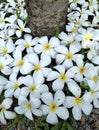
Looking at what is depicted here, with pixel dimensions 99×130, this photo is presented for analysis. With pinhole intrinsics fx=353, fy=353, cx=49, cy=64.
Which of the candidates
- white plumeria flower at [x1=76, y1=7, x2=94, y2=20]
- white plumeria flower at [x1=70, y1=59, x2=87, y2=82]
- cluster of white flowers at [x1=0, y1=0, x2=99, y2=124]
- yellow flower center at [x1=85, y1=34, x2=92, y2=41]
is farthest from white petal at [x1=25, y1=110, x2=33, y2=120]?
white plumeria flower at [x1=76, y1=7, x2=94, y2=20]

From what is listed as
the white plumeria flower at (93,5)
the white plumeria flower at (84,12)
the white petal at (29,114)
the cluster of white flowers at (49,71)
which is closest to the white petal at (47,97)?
the cluster of white flowers at (49,71)

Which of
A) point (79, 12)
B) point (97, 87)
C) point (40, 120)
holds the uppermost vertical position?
point (79, 12)

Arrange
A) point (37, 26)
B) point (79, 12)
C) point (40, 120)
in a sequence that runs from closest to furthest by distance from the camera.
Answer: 1. point (40, 120)
2. point (37, 26)
3. point (79, 12)

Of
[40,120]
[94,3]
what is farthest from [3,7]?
[40,120]

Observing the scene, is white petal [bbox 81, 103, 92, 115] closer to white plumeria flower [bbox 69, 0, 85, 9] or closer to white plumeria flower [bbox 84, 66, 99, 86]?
white plumeria flower [bbox 84, 66, 99, 86]

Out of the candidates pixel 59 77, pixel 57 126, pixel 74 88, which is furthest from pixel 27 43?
pixel 57 126

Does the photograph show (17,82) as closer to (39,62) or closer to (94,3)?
(39,62)
